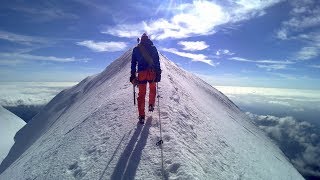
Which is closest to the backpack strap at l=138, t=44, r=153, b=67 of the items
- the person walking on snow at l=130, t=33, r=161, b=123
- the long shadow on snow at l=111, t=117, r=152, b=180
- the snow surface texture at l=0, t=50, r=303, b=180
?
the person walking on snow at l=130, t=33, r=161, b=123

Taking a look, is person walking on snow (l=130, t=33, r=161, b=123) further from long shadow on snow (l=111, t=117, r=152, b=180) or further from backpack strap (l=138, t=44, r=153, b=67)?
long shadow on snow (l=111, t=117, r=152, b=180)

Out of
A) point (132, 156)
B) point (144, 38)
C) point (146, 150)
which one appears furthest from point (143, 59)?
point (132, 156)

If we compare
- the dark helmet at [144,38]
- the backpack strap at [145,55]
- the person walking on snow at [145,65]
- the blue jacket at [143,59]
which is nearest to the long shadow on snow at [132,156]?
the person walking on snow at [145,65]

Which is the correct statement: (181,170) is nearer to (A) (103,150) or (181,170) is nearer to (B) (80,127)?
(A) (103,150)

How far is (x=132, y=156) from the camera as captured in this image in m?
9.57

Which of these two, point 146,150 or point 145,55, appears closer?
point 146,150

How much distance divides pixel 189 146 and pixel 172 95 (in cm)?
560

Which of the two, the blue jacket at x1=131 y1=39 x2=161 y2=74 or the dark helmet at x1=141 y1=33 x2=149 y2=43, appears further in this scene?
the dark helmet at x1=141 y1=33 x2=149 y2=43

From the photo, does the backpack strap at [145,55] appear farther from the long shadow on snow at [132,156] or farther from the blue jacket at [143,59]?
the long shadow on snow at [132,156]

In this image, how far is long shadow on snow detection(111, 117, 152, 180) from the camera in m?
8.67

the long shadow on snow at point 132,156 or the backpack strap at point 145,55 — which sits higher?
the backpack strap at point 145,55

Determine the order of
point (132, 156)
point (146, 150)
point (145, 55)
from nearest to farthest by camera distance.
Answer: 1. point (132, 156)
2. point (146, 150)
3. point (145, 55)

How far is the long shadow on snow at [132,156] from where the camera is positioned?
28.5 feet

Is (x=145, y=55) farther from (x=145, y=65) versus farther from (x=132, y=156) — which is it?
(x=132, y=156)
